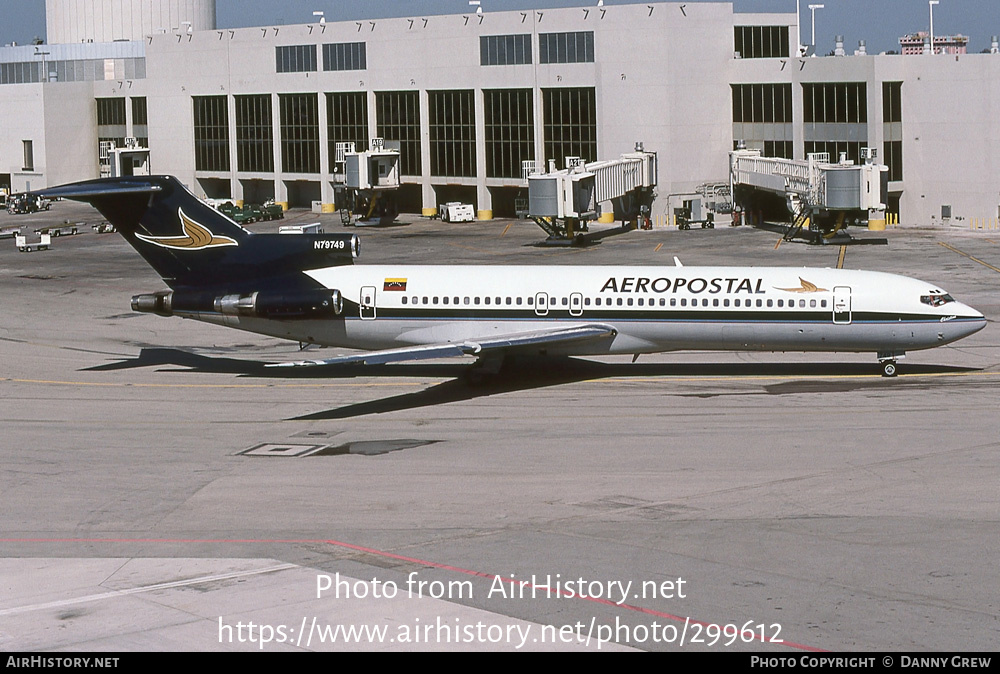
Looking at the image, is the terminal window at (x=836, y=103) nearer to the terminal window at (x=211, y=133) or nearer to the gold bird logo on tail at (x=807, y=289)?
the terminal window at (x=211, y=133)

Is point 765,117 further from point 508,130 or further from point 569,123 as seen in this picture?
point 508,130

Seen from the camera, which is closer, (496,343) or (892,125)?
(496,343)

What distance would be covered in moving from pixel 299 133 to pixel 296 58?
699 centimetres

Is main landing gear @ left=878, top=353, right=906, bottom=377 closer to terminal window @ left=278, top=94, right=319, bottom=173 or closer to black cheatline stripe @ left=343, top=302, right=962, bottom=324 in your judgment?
black cheatline stripe @ left=343, top=302, right=962, bottom=324

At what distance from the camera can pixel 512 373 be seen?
42719 millimetres

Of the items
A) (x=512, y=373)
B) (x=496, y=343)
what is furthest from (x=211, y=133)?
(x=496, y=343)

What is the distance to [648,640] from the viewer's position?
1881cm

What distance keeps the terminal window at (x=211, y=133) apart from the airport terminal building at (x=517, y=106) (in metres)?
0.18

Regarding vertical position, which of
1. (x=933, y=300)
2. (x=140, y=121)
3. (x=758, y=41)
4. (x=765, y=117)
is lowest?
(x=933, y=300)

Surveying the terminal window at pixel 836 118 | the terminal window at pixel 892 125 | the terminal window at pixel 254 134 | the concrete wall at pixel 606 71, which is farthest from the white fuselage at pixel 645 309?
the terminal window at pixel 254 134

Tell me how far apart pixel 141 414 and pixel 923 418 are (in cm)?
2232

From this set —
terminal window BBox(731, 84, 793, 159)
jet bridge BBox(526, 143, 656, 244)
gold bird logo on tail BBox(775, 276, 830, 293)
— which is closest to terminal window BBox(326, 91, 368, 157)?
jet bridge BBox(526, 143, 656, 244)

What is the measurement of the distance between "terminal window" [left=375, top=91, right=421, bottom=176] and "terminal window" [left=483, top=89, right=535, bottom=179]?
797 centimetres

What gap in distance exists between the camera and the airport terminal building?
309 feet
